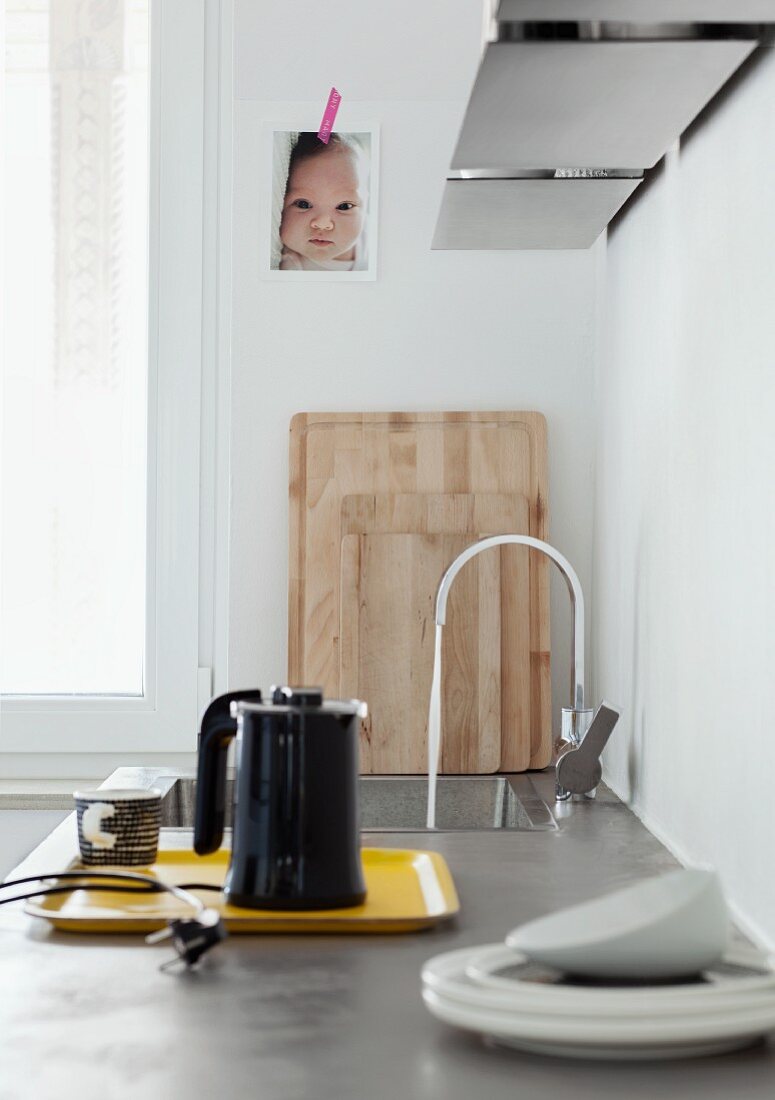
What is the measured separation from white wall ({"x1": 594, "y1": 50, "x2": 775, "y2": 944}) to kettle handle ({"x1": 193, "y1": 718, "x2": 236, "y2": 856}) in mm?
441

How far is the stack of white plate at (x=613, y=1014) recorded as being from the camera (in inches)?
27.6

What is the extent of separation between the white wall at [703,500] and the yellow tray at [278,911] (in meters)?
0.27

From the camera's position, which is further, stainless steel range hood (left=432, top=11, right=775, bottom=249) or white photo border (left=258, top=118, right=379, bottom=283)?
white photo border (left=258, top=118, right=379, bottom=283)

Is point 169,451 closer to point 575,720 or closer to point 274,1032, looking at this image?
point 575,720

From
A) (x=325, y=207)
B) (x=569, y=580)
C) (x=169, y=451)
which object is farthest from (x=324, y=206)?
(x=569, y=580)

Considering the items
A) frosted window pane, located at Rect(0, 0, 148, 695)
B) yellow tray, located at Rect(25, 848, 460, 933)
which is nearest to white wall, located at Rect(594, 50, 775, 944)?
yellow tray, located at Rect(25, 848, 460, 933)

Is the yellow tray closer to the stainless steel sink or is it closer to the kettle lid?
the kettle lid

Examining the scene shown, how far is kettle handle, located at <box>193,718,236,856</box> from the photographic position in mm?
1043

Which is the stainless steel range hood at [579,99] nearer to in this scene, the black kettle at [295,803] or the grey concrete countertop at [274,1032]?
the black kettle at [295,803]

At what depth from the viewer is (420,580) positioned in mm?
1904

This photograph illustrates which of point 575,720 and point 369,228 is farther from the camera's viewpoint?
point 369,228

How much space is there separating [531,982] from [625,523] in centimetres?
103

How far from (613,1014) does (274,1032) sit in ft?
0.67

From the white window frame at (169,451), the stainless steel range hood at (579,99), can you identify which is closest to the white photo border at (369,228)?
the white window frame at (169,451)
